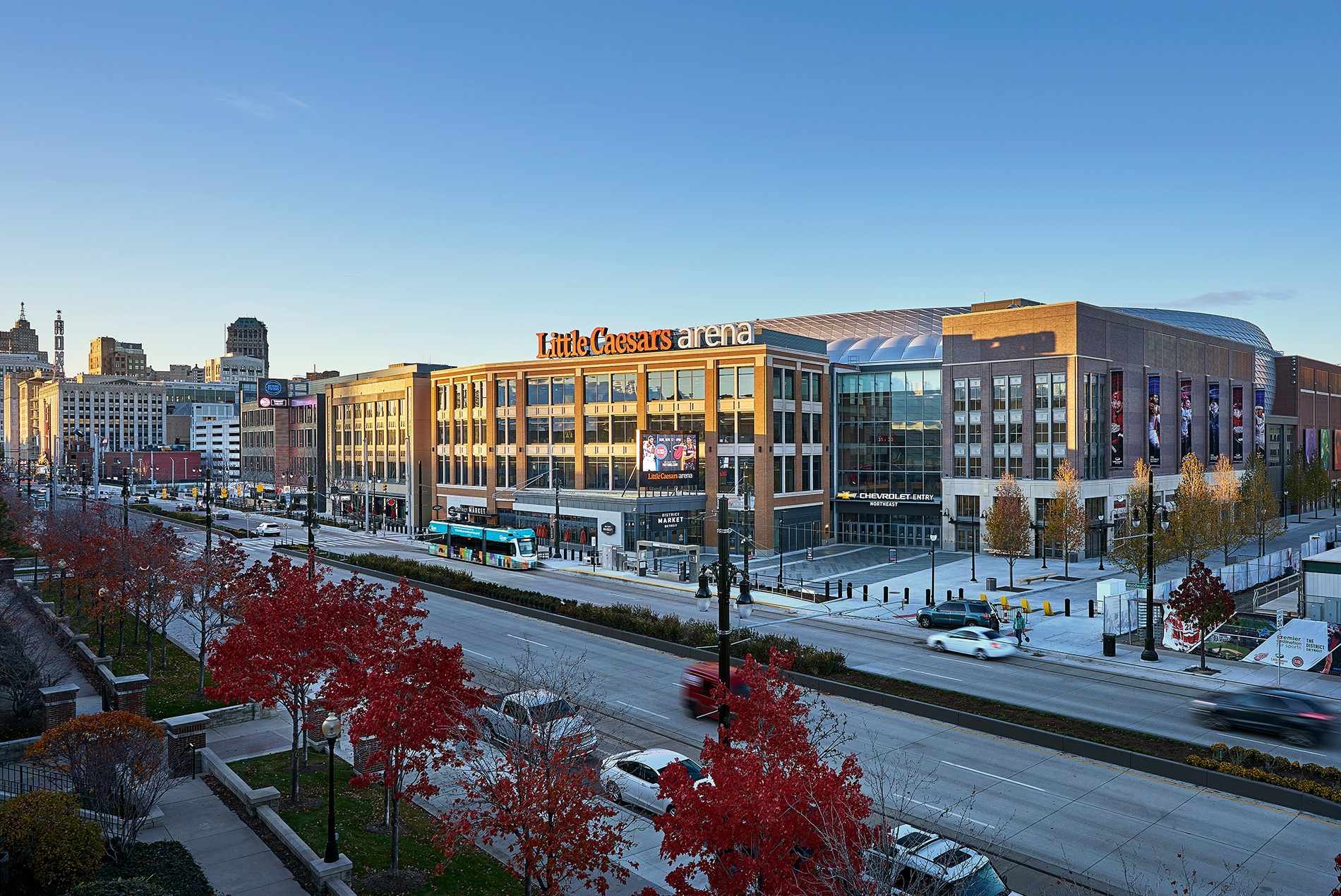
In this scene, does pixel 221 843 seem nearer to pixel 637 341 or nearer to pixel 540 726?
pixel 540 726

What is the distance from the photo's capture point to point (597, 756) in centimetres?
2523

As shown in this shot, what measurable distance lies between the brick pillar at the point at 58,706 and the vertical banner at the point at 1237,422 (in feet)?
358

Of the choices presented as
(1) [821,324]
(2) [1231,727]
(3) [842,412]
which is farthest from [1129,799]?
(1) [821,324]

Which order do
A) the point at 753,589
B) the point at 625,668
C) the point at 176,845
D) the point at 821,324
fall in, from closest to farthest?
the point at 176,845 < the point at 625,668 < the point at 753,589 < the point at 821,324

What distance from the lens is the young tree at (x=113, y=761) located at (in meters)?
18.4

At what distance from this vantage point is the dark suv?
4403 cm

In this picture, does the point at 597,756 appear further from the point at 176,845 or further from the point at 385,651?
the point at 176,845

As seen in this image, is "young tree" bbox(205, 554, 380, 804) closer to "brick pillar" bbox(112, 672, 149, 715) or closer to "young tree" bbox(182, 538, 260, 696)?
"brick pillar" bbox(112, 672, 149, 715)

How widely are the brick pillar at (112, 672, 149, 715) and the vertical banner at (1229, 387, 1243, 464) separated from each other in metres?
108

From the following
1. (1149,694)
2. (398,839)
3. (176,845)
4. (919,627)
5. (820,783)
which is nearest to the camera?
(820,783)

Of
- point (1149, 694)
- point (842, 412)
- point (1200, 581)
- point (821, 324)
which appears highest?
point (821, 324)

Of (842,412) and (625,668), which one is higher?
(842,412)

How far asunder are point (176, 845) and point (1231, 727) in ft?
99.9

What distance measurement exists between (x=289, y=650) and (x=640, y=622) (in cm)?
2270
